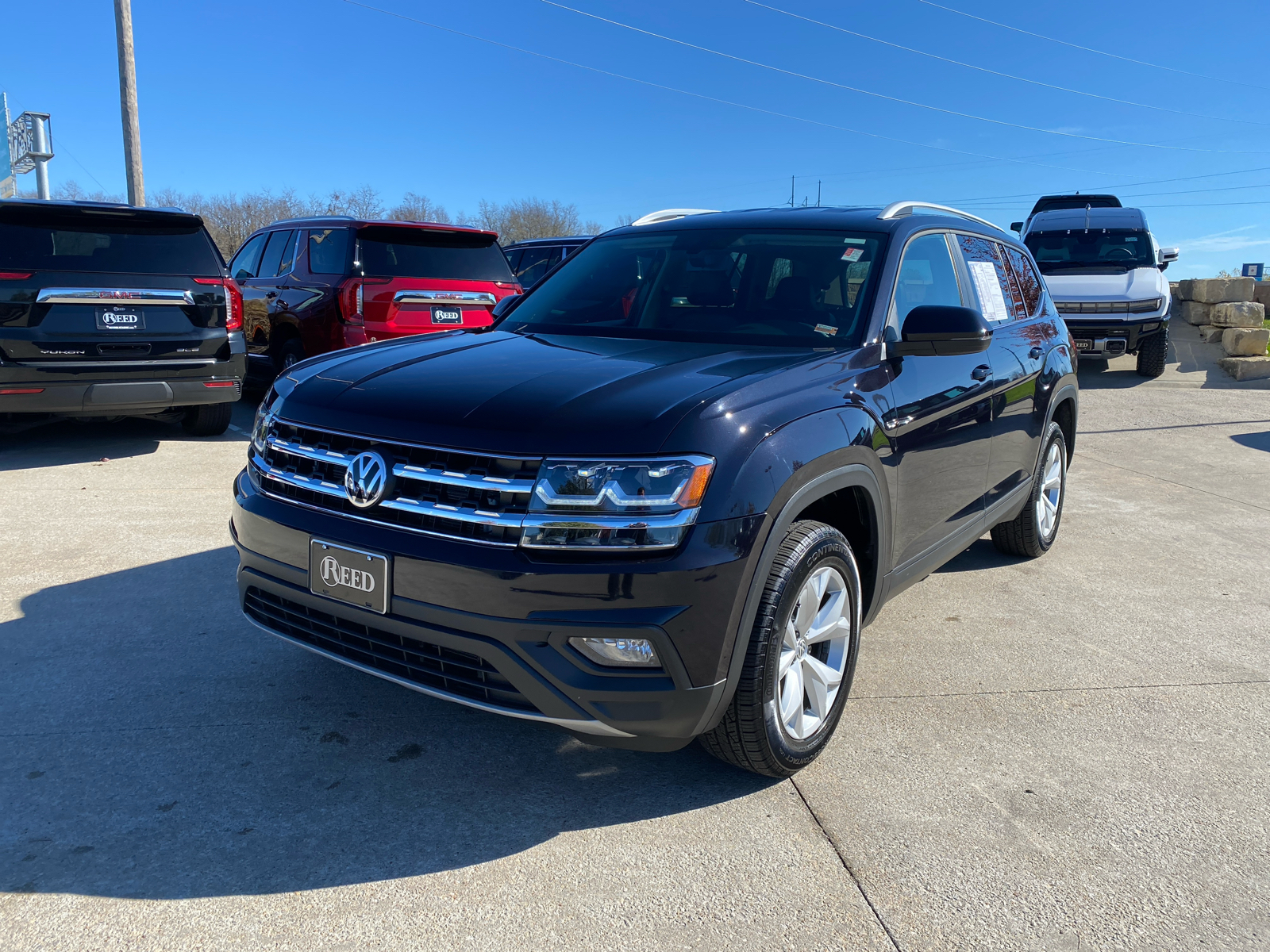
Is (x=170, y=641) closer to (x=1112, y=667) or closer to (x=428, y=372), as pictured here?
(x=428, y=372)

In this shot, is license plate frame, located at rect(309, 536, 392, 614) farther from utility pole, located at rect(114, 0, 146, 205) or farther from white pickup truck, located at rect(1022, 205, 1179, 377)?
utility pole, located at rect(114, 0, 146, 205)

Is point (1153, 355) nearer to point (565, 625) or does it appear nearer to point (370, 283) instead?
point (370, 283)

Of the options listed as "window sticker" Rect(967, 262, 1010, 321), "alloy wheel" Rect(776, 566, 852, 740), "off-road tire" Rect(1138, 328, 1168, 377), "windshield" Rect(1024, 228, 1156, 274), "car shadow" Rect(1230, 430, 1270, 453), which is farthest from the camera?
"windshield" Rect(1024, 228, 1156, 274)

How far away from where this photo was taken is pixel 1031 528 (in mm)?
5305

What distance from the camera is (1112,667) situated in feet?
13.2

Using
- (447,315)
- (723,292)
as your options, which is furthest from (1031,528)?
(447,315)

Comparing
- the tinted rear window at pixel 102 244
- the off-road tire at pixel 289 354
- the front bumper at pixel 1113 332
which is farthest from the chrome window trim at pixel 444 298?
the front bumper at pixel 1113 332

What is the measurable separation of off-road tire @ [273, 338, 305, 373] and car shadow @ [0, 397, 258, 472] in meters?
0.69

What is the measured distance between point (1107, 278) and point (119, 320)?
1191cm

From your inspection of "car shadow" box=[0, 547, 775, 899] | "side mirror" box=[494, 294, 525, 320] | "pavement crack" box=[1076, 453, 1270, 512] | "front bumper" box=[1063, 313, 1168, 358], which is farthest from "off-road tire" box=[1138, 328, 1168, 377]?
"car shadow" box=[0, 547, 775, 899]

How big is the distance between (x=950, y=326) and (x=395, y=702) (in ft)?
7.73

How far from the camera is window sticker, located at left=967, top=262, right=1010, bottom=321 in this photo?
4.47m

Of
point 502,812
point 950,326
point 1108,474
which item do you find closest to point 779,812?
point 502,812

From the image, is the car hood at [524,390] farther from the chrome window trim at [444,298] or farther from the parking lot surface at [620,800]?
the chrome window trim at [444,298]
